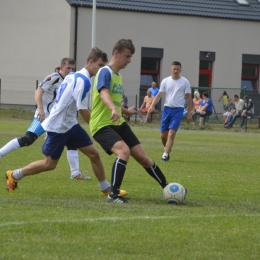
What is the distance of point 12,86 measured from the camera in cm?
4066

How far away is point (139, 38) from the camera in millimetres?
41531

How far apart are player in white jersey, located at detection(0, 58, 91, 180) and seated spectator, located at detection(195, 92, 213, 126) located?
73.4 feet

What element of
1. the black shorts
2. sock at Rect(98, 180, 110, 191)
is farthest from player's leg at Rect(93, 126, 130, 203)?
sock at Rect(98, 180, 110, 191)

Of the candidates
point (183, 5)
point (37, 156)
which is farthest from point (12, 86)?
point (37, 156)

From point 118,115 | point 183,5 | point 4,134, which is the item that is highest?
point 183,5

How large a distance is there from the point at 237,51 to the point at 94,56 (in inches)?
1384

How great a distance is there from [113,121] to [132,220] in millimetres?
1562

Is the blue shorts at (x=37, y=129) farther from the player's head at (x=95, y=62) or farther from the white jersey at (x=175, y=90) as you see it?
the white jersey at (x=175, y=90)

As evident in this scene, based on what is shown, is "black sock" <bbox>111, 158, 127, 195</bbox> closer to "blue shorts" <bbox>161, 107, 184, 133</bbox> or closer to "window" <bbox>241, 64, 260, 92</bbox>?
"blue shorts" <bbox>161, 107, 184, 133</bbox>

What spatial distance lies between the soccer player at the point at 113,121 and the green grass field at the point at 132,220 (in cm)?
42

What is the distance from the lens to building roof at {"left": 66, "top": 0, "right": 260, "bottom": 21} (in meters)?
40.3

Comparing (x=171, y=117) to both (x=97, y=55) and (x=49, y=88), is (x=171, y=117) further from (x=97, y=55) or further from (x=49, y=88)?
(x=97, y=55)

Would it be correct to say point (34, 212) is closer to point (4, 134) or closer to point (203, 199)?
point (203, 199)

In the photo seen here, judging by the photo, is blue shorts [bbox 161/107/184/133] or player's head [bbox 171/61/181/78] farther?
blue shorts [bbox 161/107/184/133]
